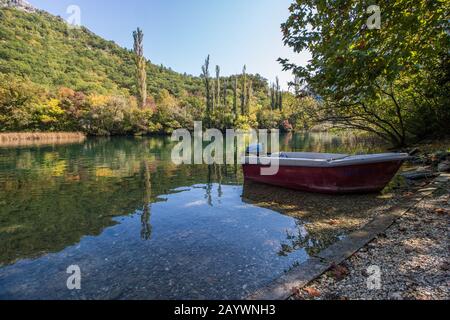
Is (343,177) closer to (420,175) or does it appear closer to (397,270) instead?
(420,175)

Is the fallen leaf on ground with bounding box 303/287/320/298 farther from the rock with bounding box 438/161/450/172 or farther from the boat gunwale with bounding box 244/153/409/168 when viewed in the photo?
the rock with bounding box 438/161/450/172

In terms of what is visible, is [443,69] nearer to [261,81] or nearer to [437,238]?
[437,238]

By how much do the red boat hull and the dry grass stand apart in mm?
32541

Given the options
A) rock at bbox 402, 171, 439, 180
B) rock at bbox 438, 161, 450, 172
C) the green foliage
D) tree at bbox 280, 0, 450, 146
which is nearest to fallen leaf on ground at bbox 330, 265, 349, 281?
tree at bbox 280, 0, 450, 146

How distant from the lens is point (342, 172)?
21.0 ft

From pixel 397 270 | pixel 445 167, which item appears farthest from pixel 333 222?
pixel 445 167

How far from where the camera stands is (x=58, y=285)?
3197mm

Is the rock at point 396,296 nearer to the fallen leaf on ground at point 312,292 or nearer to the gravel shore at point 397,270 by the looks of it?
the gravel shore at point 397,270

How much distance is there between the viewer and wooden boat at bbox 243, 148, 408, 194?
6.12 m

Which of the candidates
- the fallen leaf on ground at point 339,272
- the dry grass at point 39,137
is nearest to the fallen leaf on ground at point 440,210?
the fallen leaf on ground at point 339,272

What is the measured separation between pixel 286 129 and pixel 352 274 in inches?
2325

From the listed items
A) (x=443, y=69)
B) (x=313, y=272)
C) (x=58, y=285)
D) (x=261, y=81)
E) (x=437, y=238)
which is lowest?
(x=58, y=285)

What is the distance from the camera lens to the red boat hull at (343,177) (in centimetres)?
624

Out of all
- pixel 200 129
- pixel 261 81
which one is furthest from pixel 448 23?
pixel 261 81
